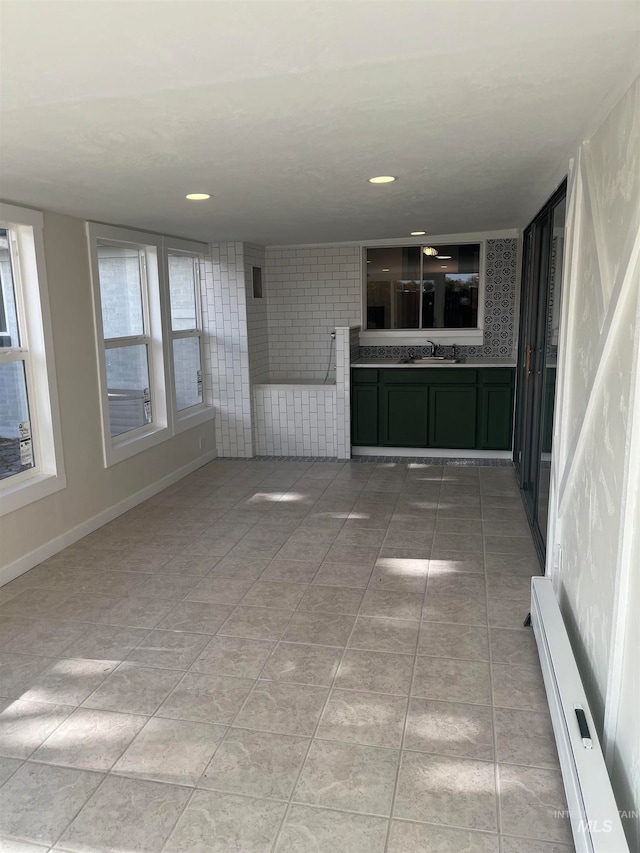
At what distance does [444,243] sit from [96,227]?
3.71 meters

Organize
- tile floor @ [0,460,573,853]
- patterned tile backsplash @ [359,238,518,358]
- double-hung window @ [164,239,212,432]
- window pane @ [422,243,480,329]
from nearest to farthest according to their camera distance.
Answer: tile floor @ [0,460,573,853] → double-hung window @ [164,239,212,432] → patterned tile backsplash @ [359,238,518,358] → window pane @ [422,243,480,329]

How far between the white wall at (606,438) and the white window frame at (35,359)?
10.0 feet

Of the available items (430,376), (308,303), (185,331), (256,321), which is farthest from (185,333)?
(430,376)

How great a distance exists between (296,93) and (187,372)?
4.46 meters

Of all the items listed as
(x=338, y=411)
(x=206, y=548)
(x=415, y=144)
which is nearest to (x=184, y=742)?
(x=206, y=548)

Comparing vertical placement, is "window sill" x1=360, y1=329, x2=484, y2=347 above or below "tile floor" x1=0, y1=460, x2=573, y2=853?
above

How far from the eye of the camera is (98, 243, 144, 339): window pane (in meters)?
4.84

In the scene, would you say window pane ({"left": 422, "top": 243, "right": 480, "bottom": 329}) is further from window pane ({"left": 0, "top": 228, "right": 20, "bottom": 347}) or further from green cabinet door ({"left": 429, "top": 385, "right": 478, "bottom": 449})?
window pane ({"left": 0, "top": 228, "right": 20, "bottom": 347})

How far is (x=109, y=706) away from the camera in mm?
2539

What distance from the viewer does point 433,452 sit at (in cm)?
652

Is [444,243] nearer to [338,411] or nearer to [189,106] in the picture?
[338,411]

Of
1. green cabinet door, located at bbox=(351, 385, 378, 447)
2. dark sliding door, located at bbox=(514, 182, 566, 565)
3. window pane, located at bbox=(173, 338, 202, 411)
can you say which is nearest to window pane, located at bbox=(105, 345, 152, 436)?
window pane, located at bbox=(173, 338, 202, 411)

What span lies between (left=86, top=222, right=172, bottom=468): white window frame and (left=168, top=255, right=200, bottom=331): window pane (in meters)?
0.36

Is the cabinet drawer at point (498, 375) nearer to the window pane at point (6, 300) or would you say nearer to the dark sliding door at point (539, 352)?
the dark sliding door at point (539, 352)
